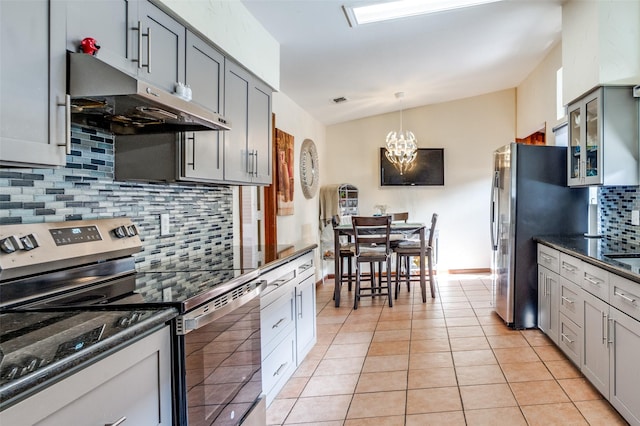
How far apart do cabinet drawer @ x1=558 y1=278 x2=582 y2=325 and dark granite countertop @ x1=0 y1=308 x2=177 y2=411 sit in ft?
8.70

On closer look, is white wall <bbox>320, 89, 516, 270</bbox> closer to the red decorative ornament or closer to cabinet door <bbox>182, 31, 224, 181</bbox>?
cabinet door <bbox>182, 31, 224, 181</bbox>

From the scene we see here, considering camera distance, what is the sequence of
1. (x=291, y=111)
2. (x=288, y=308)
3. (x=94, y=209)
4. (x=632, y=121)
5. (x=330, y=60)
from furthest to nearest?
(x=291, y=111) < (x=330, y=60) < (x=632, y=121) < (x=288, y=308) < (x=94, y=209)

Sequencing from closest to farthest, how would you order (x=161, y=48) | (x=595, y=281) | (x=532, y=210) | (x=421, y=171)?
(x=161, y=48) < (x=595, y=281) < (x=532, y=210) < (x=421, y=171)

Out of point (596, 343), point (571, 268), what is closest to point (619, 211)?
point (571, 268)

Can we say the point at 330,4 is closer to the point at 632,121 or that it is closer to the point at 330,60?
the point at 330,60

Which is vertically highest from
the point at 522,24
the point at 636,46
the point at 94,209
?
the point at 522,24

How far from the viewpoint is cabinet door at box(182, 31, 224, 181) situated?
2088 millimetres

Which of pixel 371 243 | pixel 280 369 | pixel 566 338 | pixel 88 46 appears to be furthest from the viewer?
pixel 371 243

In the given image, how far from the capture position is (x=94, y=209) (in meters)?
1.85

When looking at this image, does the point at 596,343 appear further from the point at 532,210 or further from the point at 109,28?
the point at 109,28

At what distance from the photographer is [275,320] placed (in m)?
2.48

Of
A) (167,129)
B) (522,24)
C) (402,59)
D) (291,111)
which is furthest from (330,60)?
(167,129)

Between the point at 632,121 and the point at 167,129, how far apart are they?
3.09m

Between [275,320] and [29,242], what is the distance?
54.6 inches
